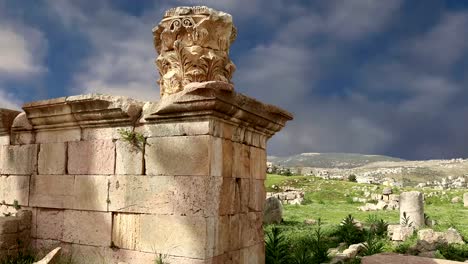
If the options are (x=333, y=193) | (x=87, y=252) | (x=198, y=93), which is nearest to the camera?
(x=198, y=93)

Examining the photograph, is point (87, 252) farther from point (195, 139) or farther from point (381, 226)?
point (381, 226)

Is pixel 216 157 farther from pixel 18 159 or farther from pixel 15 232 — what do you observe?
pixel 18 159

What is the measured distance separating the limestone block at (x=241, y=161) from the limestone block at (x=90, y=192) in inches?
65.4

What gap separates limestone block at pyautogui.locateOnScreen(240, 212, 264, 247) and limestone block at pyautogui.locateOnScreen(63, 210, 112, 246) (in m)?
1.66

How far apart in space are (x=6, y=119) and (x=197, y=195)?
3.70 meters

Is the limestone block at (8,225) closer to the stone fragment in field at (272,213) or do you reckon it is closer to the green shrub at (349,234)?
the green shrub at (349,234)

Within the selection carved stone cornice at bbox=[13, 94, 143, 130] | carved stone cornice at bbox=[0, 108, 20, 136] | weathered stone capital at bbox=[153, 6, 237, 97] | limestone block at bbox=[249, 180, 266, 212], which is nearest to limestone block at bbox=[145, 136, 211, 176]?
carved stone cornice at bbox=[13, 94, 143, 130]

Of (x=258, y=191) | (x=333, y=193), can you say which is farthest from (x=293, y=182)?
(x=258, y=191)

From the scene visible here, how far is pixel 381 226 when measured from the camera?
41.3ft

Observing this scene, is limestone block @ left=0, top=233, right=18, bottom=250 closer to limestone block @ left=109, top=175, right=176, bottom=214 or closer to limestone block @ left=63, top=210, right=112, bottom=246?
limestone block @ left=63, top=210, right=112, bottom=246

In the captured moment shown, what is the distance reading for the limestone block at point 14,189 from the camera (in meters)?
6.40

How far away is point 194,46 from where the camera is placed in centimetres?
614

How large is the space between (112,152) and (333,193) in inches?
1088

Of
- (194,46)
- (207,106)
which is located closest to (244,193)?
(207,106)
